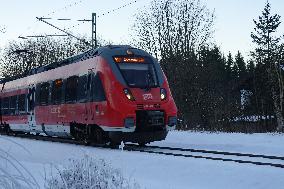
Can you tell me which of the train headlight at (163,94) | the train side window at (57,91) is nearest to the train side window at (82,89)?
the train side window at (57,91)

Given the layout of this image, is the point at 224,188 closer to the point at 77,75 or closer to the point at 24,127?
the point at 77,75

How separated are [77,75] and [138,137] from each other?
3432mm

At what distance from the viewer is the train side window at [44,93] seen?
17.8 m

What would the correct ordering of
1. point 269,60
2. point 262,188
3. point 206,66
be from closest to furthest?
point 262,188 → point 206,66 → point 269,60

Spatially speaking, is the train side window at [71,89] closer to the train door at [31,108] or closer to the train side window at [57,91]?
the train side window at [57,91]

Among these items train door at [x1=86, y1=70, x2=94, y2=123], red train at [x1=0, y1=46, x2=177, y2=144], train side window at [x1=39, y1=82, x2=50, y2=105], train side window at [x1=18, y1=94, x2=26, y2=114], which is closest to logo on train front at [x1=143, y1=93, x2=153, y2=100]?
red train at [x1=0, y1=46, x2=177, y2=144]

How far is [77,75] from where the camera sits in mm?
15195

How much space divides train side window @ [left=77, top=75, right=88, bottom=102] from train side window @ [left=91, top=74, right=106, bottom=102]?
57 centimetres

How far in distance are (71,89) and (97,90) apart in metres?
2.23

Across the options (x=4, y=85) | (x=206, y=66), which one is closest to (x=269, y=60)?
(x=206, y=66)

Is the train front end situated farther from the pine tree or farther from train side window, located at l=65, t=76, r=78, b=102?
the pine tree

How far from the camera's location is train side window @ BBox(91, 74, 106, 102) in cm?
1330

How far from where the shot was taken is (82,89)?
14.6m

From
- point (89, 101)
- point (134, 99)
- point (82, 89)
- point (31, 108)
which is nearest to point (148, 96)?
point (134, 99)
